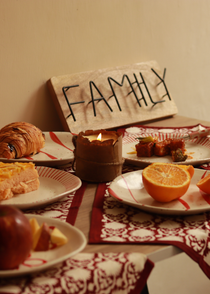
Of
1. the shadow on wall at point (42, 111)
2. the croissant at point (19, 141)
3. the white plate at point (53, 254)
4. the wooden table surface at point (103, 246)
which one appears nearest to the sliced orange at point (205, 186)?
the wooden table surface at point (103, 246)

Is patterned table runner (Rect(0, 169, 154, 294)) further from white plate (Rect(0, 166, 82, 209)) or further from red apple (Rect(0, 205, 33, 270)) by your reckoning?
white plate (Rect(0, 166, 82, 209))

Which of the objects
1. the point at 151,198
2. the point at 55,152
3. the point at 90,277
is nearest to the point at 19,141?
the point at 55,152

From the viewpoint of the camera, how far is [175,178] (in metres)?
0.68

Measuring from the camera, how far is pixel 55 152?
3.41 feet

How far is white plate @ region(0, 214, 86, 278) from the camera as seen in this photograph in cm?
45

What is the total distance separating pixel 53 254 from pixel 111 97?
1002 mm

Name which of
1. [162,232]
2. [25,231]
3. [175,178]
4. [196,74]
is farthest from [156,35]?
[25,231]

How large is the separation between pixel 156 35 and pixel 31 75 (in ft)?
2.33

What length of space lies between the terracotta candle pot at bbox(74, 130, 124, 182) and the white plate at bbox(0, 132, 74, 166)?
104 mm

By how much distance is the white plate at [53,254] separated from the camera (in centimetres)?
45

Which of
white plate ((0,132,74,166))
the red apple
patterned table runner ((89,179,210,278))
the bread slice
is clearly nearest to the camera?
the red apple

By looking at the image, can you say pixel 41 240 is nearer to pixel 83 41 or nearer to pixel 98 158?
pixel 98 158

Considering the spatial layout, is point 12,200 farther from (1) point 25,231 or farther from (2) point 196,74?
(2) point 196,74

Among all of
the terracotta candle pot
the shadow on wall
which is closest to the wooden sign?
the shadow on wall
